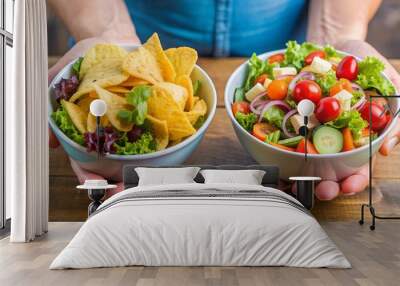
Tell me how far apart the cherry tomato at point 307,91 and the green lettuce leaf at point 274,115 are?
0.52 ft

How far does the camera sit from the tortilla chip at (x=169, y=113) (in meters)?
4.97

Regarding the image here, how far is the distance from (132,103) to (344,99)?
1.59m

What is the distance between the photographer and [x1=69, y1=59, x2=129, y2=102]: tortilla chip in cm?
505

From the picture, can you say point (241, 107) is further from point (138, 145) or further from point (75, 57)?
point (75, 57)

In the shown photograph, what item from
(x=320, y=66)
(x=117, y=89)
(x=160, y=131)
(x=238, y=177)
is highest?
(x=320, y=66)

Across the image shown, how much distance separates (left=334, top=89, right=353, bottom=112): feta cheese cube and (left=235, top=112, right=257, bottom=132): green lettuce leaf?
640 mm

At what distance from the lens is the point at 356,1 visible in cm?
539

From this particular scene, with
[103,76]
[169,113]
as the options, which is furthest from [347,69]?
[103,76]

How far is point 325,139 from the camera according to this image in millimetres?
5098

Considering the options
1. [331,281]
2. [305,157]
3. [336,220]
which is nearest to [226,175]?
[305,157]

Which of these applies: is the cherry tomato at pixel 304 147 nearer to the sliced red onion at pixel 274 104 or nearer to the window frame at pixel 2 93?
the sliced red onion at pixel 274 104

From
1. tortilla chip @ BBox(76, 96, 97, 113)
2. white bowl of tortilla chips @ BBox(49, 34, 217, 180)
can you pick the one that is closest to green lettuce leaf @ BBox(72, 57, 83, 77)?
white bowl of tortilla chips @ BBox(49, 34, 217, 180)

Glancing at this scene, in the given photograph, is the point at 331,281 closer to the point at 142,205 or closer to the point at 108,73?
the point at 142,205

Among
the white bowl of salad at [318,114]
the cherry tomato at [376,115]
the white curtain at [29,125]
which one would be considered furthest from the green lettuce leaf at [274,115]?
the white curtain at [29,125]
